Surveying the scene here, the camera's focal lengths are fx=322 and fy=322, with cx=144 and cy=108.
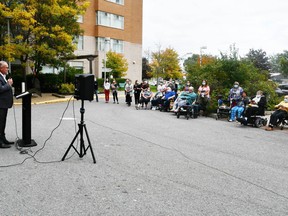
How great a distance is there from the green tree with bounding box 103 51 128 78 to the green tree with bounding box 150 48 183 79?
584 inches

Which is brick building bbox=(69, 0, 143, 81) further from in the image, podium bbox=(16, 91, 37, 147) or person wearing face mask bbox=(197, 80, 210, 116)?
podium bbox=(16, 91, 37, 147)

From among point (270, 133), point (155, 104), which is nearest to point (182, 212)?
point (270, 133)

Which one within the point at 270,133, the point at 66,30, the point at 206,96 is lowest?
the point at 270,133

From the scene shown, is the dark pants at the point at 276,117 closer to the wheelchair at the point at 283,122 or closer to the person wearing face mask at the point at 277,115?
the person wearing face mask at the point at 277,115

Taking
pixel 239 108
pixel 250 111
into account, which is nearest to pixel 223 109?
pixel 239 108

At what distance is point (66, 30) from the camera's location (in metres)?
25.5

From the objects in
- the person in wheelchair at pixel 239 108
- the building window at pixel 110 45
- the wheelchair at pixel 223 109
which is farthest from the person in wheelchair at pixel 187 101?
the building window at pixel 110 45

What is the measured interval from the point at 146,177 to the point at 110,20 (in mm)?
38130

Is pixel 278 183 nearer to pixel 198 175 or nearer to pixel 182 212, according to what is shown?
pixel 198 175

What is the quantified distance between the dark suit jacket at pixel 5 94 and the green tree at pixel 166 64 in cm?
4882

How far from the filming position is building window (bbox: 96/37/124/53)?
40625 millimetres

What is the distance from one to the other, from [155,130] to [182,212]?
23.1 ft

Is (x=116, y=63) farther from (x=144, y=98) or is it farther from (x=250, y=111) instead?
(x=250, y=111)

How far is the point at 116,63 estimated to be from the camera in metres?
40.6
